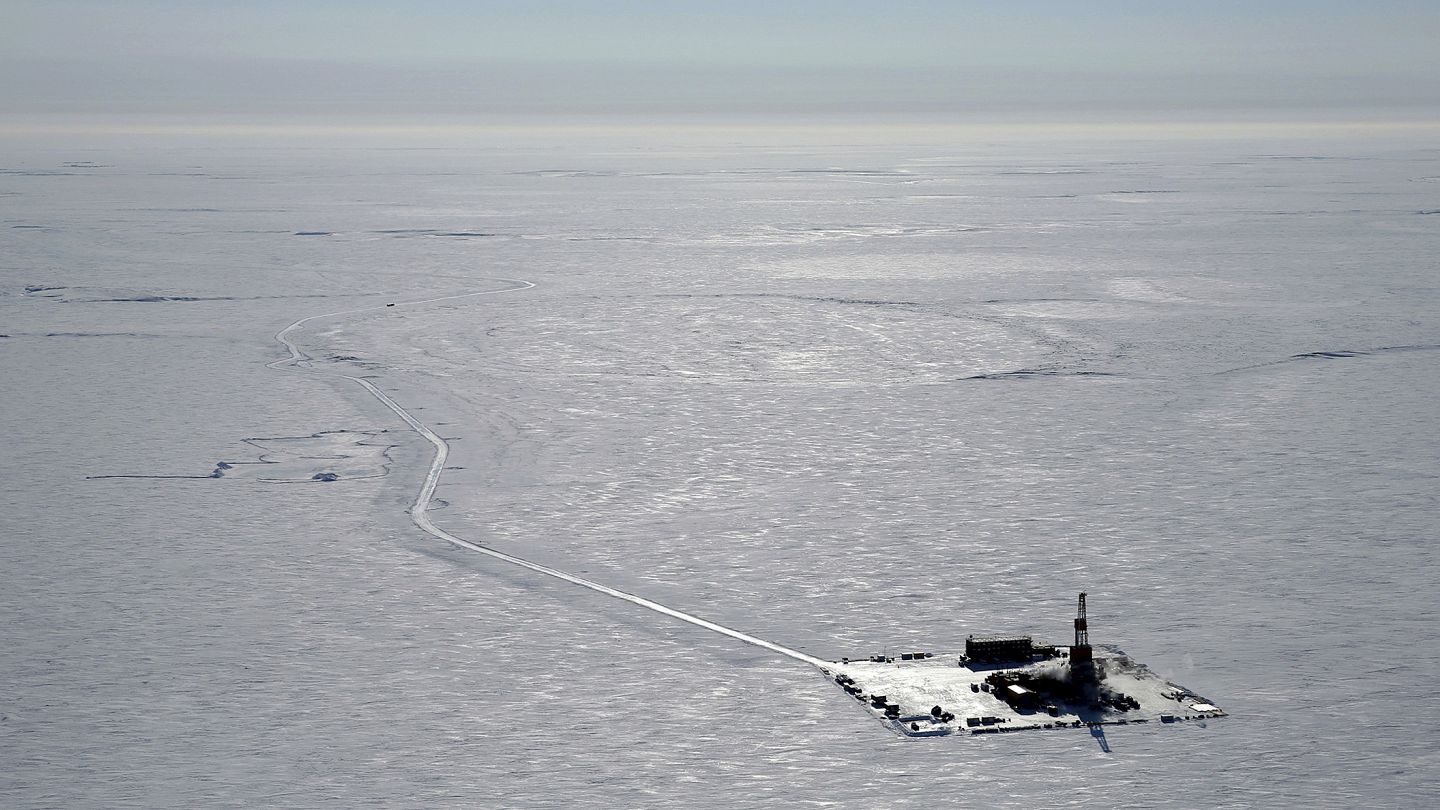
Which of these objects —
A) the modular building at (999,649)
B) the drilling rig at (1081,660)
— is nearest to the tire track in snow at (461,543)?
the modular building at (999,649)

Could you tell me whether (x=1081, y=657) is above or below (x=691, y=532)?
above

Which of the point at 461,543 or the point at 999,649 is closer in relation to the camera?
the point at 999,649

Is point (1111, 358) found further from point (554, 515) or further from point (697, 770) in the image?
point (697, 770)

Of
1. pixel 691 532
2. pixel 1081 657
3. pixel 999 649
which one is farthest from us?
pixel 691 532

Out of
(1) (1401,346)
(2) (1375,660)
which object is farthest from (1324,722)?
(1) (1401,346)

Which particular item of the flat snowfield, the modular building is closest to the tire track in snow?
the flat snowfield

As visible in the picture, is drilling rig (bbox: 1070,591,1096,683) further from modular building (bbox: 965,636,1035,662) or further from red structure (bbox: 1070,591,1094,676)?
modular building (bbox: 965,636,1035,662)

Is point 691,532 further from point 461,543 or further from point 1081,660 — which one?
point 1081,660

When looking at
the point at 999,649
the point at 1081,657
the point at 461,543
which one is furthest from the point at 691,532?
the point at 1081,657

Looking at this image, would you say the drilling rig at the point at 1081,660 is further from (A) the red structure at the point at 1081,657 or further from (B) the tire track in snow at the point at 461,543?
(B) the tire track in snow at the point at 461,543
